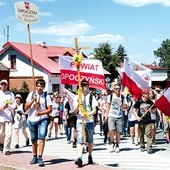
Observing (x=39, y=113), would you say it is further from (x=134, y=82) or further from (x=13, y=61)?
(x=13, y=61)

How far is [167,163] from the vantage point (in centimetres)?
1007

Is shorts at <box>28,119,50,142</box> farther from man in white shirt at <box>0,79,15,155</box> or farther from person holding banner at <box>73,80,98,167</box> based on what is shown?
man in white shirt at <box>0,79,15,155</box>

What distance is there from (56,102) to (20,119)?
3226mm

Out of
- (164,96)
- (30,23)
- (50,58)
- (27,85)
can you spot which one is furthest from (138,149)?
(50,58)

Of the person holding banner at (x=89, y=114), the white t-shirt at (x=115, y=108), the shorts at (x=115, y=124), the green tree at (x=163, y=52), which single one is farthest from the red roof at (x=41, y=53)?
the green tree at (x=163, y=52)

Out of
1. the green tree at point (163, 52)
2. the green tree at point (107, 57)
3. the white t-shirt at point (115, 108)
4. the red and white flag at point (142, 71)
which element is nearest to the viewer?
the white t-shirt at point (115, 108)

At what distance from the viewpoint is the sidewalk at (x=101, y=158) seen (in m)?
9.43

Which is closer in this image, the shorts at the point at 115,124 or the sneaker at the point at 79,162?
the sneaker at the point at 79,162

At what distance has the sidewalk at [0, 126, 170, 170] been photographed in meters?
9.43

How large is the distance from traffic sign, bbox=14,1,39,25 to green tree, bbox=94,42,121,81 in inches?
1850

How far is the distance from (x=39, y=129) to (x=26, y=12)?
263 centimetres

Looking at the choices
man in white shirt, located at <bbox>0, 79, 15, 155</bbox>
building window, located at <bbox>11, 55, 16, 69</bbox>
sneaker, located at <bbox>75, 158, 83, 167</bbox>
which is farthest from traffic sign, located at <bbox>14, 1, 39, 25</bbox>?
building window, located at <bbox>11, 55, 16, 69</bbox>

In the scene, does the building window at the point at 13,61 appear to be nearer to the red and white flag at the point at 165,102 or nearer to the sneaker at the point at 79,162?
the red and white flag at the point at 165,102

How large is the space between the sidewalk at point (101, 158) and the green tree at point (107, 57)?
4332 cm
